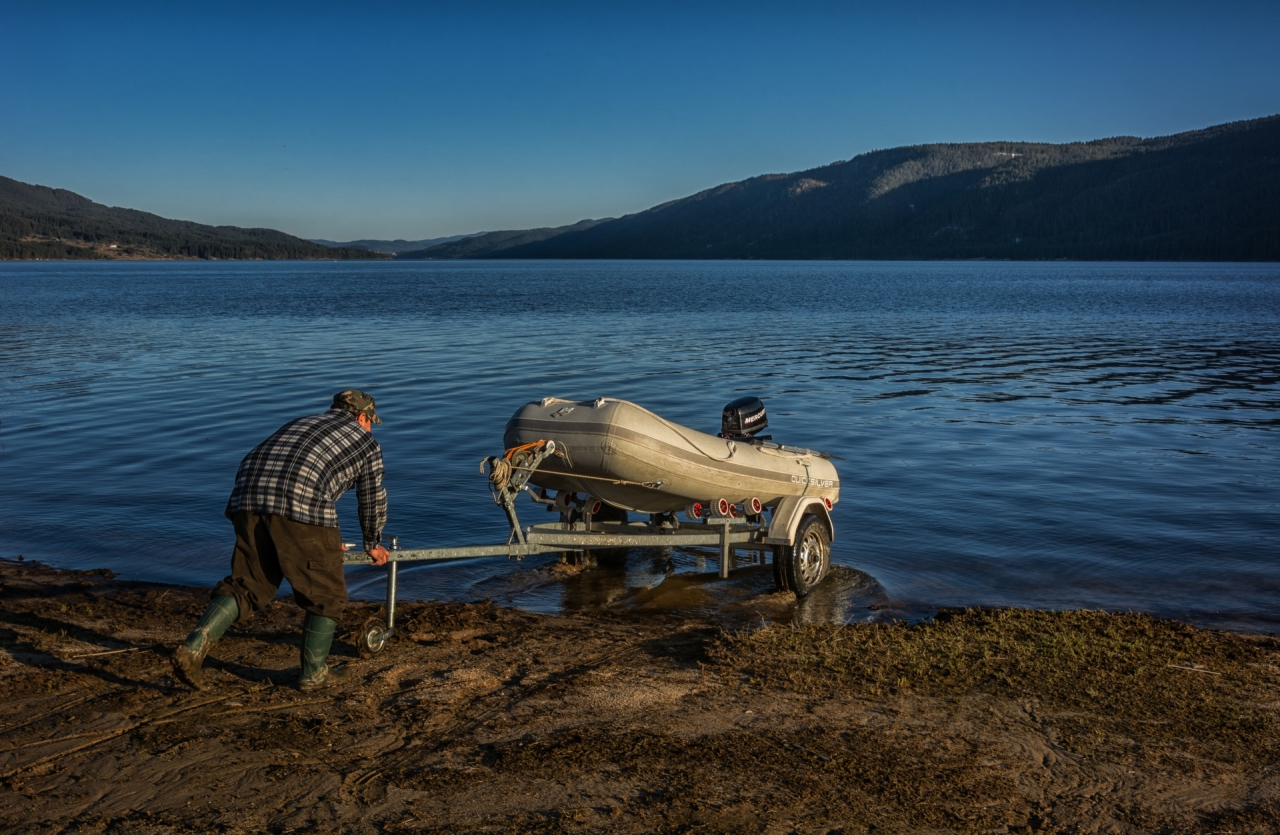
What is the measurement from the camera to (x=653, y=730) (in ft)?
17.5

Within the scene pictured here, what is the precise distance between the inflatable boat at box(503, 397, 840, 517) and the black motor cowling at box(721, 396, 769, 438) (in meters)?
0.25

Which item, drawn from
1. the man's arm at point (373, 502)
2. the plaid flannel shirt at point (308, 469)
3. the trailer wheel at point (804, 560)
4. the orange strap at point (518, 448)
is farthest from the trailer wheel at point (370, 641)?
the trailer wheel at point (804, 560)

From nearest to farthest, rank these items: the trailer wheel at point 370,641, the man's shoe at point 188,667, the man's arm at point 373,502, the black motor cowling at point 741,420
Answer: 1. the man's shoe at point 188,667
2. the man's arm at point 373,502
3. the trailer wheel at point 370,641
4. the black motor cowling at point 741,420

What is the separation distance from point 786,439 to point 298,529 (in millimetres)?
12543

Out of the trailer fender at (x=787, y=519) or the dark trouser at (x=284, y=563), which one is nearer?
the dark trouser at (x=284, y=563)

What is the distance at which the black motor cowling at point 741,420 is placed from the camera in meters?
9.22

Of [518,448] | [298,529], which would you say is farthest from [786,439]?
[298,529]

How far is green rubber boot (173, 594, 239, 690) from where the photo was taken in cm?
555

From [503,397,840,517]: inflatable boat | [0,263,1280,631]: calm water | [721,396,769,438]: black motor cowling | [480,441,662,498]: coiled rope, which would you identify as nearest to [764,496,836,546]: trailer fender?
[503,397,840,517]: inflatable boat

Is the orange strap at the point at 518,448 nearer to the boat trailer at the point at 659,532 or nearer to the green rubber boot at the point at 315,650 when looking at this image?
the boat trailer at the point at 659,532

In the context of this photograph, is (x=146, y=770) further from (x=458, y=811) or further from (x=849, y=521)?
(x=849, y=521)

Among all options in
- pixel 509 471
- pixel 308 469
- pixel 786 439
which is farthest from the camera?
pixel 786 439

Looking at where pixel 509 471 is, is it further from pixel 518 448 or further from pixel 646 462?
pixel 646 462

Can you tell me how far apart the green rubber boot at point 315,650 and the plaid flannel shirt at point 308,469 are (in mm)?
584
